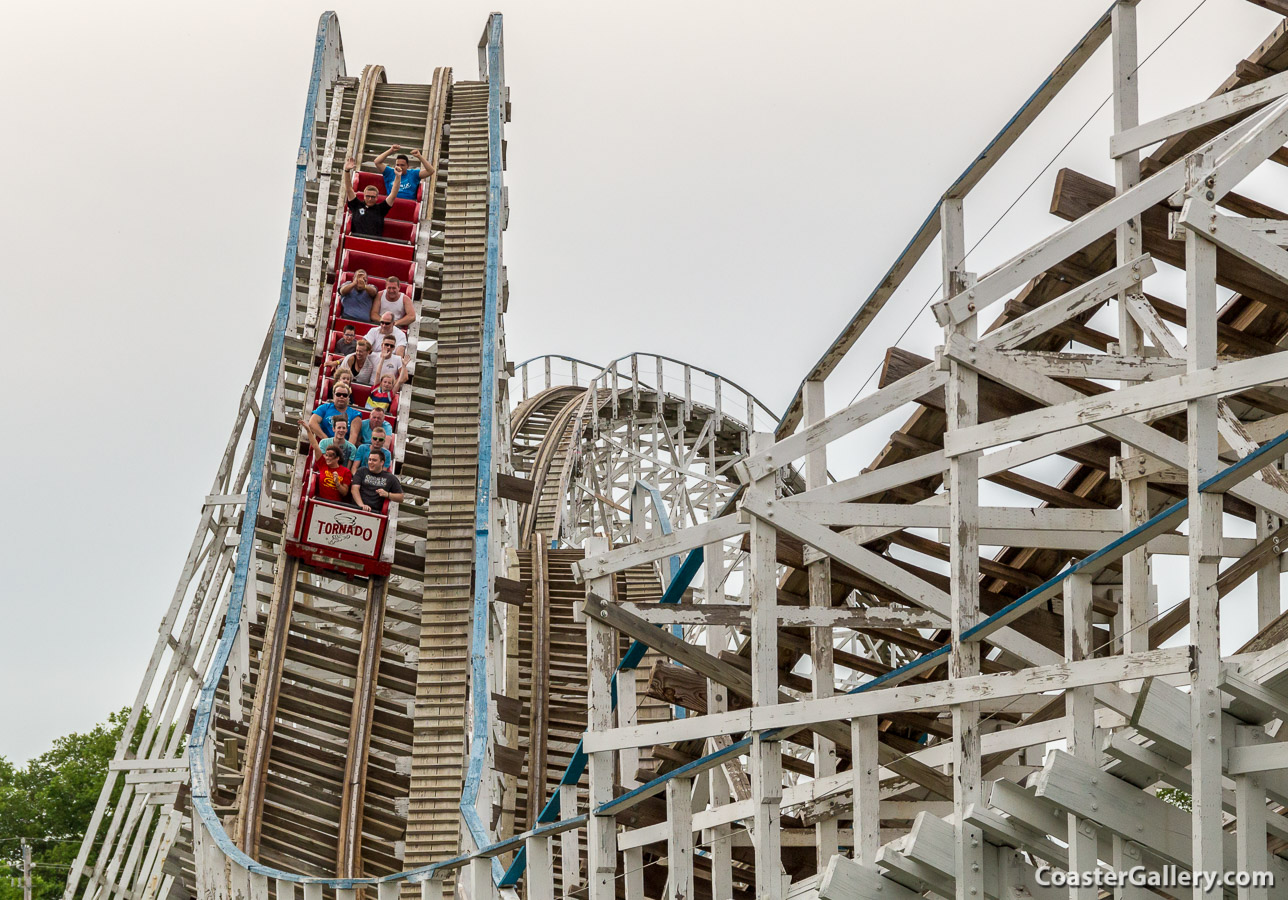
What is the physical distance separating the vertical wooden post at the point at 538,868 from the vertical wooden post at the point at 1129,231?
2387 millimetres

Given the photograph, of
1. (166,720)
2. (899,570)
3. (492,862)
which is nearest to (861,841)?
(899,570)

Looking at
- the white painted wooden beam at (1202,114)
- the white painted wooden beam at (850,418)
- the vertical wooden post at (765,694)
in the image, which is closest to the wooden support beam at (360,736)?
the vertical wooden post at (765,694)

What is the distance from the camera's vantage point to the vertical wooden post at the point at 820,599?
19.7 feet

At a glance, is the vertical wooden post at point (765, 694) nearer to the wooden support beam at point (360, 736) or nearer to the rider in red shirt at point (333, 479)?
the wooden support beam at point (360, 736)

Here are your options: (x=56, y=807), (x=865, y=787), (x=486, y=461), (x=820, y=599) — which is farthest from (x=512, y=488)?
(x=56, y=807)

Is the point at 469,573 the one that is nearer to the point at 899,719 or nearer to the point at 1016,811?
the point at 899,719

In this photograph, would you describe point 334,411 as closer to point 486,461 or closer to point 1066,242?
point 486,461

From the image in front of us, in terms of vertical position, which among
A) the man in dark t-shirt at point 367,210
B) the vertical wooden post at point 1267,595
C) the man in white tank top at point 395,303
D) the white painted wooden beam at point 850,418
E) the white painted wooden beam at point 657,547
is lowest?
the vertical wooden post at point 1267,595

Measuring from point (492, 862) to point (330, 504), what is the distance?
4.05 m

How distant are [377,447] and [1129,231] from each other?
Answer: 6.27 meters

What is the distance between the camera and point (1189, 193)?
4.04 m

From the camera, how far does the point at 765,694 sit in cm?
543

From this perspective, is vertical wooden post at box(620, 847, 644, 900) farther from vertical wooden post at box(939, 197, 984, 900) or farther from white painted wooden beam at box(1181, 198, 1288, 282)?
white painted wooden beam at box(1181, 198, 1288, 282)

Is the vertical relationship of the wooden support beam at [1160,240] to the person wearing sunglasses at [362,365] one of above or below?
below
